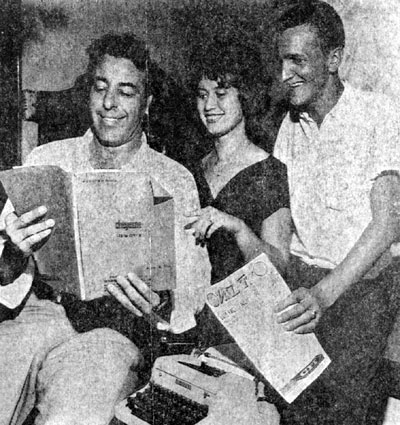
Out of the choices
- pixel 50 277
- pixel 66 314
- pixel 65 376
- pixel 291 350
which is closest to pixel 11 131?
pixel 50 277

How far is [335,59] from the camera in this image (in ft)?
6.72

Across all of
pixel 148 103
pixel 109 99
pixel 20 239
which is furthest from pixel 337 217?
pixel 20 239

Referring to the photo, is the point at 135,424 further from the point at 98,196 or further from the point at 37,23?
the point at 37,23

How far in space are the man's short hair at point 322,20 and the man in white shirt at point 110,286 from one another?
522mm

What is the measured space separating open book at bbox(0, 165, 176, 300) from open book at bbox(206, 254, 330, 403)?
282 millimetres

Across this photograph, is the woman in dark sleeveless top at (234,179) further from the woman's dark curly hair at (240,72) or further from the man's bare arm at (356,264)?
Result: the man's bare arm at (356,264)

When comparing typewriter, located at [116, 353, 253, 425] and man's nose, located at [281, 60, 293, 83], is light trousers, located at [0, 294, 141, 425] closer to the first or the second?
typewriter, located at [116, 353, 253, 425]

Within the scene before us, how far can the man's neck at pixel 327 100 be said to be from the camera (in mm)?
2062

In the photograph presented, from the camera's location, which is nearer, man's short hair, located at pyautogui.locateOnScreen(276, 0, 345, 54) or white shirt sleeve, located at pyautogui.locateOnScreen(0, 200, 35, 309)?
man's short hair, located at pyautogui.locateOnScreen(276, 0, 345, 54)

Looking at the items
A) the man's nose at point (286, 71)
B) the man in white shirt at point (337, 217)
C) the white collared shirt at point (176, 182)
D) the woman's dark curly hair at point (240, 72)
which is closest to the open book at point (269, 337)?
the man in white shirt at point (337, 217)

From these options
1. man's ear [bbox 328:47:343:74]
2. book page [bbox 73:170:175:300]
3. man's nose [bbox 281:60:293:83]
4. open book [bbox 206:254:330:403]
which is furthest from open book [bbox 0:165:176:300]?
man's ear [bbox 328:47:343:74]

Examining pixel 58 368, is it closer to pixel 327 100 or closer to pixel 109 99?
pixel 109 99

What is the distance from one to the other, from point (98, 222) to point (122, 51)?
59 cm

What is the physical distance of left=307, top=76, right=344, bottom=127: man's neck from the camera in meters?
2.06
